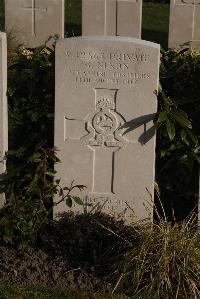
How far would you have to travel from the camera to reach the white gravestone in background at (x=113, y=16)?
10.6 meters

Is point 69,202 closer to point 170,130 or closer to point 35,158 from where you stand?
point 35,158

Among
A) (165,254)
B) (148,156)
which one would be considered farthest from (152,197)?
(165,254)

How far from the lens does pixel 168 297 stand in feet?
15.5

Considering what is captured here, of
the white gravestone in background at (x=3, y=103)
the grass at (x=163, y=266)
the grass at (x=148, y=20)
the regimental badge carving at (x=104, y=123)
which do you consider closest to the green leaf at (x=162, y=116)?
the regimental badge carving at (x=104, y=123)

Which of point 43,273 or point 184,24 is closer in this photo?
point 43,273

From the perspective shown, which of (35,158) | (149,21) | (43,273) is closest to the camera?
(43,273)

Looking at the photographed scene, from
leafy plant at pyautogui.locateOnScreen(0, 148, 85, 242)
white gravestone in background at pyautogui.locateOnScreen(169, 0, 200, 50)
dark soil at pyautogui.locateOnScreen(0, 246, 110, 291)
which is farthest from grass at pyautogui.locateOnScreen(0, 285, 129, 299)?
white gravestone in background at pyautogui.locateOnScreen(169, 0, 200, 50)

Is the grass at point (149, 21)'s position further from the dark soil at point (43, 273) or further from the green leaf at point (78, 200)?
the dark soil at point (43, 273)

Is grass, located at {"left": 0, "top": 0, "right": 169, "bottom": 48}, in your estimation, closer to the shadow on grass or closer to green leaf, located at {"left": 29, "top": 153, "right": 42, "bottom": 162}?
the shadow on grass

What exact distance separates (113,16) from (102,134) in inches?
227

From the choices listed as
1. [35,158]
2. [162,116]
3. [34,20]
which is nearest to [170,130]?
[162,116]

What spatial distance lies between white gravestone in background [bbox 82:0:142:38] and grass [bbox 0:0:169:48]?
6.66 feet

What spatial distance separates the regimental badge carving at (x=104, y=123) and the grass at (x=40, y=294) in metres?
1.22

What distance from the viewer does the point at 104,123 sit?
5270 mm
